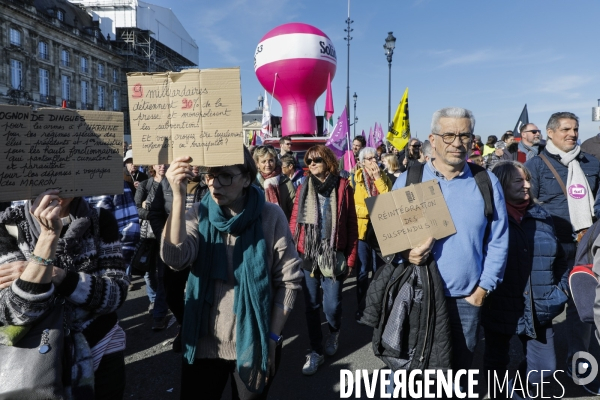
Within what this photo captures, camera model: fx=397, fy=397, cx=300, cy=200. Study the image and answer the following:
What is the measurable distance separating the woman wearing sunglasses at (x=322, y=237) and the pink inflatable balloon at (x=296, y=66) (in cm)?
951

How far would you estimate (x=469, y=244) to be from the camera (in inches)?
88.0

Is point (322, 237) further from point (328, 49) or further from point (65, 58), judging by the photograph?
point (65, 58)

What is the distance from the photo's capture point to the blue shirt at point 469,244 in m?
2.24

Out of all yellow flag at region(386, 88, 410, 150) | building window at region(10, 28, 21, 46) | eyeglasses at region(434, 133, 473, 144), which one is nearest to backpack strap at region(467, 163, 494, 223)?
eyeglasses at region(434, 133, 473, 144)

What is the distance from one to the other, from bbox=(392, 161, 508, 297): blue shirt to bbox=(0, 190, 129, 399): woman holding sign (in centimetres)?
170

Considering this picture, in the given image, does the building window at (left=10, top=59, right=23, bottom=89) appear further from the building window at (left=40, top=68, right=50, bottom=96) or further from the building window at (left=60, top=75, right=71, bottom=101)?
the building window at (left=60, top=75, right=71, bottom=101)

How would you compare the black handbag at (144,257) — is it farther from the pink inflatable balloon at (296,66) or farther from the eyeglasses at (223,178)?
the pink inflatable balloon at (296,66)

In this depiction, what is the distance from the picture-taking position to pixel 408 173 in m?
2.44

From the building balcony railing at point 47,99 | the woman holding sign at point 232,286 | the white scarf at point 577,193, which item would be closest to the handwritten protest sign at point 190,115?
the woman holding sign at point 232,286

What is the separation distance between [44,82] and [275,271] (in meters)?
47.5

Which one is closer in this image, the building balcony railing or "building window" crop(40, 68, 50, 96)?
the building balcony railing

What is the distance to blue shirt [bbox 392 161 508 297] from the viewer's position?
7.34ft

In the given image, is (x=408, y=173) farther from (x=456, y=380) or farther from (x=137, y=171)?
(x=137, y=171)

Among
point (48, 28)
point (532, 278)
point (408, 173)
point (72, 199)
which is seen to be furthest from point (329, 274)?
point (48, 28)
